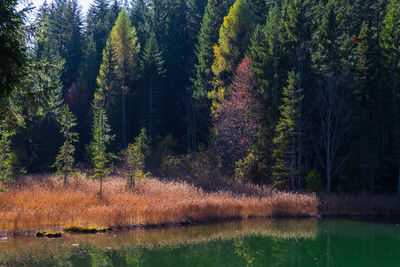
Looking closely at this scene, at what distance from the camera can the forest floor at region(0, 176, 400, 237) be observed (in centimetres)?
1842

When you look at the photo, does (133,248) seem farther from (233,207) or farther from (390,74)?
(390,74)

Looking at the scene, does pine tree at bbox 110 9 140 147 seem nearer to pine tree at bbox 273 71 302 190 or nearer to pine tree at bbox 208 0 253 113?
pine tree at bbox 208 0 253 113

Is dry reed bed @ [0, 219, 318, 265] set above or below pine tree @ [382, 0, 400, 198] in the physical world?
below

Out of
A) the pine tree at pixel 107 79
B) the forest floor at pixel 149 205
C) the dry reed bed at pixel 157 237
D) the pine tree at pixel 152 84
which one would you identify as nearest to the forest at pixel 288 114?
the forest floor at pixel 149 205

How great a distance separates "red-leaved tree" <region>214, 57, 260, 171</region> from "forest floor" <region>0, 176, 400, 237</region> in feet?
21.6

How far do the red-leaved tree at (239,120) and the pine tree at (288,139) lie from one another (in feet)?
10.5

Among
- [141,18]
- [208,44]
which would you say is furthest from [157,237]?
[141,18]

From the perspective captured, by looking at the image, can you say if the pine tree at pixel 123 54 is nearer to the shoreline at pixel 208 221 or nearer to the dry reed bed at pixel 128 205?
the dry reed bed at pixel 128 205

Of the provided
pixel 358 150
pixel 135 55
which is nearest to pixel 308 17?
pixel 358 150

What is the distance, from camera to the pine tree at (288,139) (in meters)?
29.9

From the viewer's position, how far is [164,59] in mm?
54094

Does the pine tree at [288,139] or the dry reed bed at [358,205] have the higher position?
the pine tree at [288,139]

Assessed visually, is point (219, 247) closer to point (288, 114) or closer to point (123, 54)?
point (288, 114)

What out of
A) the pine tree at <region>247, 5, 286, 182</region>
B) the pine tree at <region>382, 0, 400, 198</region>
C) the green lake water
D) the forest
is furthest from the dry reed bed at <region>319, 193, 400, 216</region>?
the pine tree at <region>247, 5, 286, 182</region>
